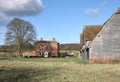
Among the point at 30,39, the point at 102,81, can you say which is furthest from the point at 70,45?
the point at 102,81

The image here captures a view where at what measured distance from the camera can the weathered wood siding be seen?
4406 cm

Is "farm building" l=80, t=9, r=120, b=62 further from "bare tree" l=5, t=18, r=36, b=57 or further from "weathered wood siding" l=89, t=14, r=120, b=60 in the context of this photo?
"bare tree" l=5, t=18, r=36, b=57

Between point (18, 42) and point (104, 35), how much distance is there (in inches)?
1764

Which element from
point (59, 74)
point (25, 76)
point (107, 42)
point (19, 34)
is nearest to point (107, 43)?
point (107, 42)

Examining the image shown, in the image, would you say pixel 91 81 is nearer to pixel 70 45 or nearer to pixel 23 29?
pixel 23 29

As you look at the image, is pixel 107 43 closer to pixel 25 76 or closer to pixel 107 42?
pixel 107 42

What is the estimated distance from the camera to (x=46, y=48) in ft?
337

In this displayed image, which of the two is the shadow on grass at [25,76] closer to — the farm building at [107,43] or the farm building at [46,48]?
the farm building at [107,43]

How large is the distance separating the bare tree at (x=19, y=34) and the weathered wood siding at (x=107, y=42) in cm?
4424

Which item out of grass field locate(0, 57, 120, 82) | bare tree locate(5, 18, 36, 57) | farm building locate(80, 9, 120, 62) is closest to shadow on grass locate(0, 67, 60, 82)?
grass field locate(0, 57, 120, 82)

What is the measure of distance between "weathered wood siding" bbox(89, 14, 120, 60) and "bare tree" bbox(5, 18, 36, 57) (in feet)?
145

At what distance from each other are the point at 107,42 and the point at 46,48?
5963cm

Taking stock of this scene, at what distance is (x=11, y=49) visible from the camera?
86.2 meters

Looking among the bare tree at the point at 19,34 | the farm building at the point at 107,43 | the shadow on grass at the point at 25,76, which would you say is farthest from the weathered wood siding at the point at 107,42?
the bare tree at the point at 19,34
